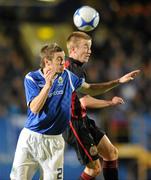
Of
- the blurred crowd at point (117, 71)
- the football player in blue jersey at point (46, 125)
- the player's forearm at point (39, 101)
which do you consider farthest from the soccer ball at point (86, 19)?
the blurred crowd at point (117, 71)

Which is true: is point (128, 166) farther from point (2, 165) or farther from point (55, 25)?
point (55, 25)

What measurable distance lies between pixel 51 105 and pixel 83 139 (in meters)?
0.76

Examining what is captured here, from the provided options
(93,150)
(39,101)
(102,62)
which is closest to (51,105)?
(39,101)

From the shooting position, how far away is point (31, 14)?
17.0 m

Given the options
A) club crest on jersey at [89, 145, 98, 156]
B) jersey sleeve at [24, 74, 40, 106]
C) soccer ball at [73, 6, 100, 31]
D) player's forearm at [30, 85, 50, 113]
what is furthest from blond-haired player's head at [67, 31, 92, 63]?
player's forearm at [30, 85, 50, 113]

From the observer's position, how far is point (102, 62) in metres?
15.0

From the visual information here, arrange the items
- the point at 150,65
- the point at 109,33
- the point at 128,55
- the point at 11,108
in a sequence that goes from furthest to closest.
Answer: the point at 109,33
the point at 128,55
the point at 150,65
the point at 11,108

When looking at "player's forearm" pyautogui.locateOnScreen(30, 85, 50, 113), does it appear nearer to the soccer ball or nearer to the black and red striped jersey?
the black and red striped jersey

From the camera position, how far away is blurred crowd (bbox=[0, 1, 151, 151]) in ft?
41.7

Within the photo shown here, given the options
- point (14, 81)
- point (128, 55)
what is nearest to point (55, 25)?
point (128, 55)

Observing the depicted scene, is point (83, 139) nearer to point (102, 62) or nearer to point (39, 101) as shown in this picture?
point (39, 101)

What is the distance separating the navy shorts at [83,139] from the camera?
7379 millimetres

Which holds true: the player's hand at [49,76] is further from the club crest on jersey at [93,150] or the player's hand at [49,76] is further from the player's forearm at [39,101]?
the club crest on jersey at [93,150]

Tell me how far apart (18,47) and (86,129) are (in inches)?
388
